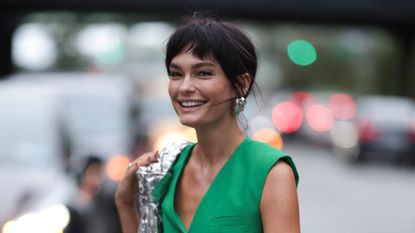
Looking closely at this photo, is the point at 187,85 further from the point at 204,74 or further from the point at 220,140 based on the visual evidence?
the point at 220,140

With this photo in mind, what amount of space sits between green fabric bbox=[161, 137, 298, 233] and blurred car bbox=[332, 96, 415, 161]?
17.5 meters

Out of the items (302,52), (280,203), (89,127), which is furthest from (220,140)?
(302,52)

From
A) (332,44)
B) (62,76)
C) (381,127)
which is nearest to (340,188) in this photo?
(381,127)

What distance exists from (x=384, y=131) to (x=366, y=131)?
1.49 feet

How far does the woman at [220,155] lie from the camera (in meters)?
2.67

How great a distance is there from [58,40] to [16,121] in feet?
135

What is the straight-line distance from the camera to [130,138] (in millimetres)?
11281

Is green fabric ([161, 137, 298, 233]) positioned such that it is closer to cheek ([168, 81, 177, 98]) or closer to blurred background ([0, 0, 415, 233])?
cheek ([168, 81, 177, 98])

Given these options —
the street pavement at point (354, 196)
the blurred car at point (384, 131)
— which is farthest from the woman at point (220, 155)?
the blurred car at point (384, 131)

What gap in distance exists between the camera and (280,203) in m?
2.63

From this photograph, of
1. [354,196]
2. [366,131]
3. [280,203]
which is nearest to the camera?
[280,203]

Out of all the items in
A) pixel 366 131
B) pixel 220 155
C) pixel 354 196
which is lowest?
pixel 354 196

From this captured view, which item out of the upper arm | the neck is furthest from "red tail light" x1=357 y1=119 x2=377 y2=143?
the upper arm

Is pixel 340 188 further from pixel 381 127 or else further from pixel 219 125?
pixel 219 125
